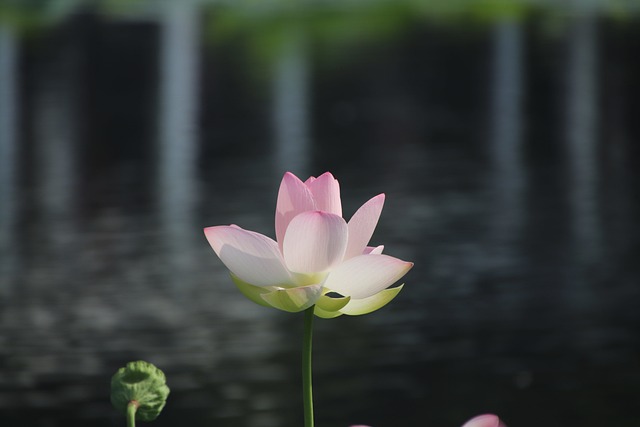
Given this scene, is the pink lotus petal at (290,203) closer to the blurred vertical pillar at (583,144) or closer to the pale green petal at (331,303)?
the pale green petal at (331,303)

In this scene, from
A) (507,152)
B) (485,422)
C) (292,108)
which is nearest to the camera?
(485,422)

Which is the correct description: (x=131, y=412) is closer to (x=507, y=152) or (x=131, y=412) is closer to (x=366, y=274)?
(x=366, y=274)

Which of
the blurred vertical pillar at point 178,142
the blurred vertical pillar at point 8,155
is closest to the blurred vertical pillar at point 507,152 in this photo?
the blurred vertical pillar at point 178,142

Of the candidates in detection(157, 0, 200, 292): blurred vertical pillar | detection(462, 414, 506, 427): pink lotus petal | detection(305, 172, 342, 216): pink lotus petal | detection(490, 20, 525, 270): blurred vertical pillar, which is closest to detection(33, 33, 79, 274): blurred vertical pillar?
detection(157, 0, 200, 292): blurred vertical pillar

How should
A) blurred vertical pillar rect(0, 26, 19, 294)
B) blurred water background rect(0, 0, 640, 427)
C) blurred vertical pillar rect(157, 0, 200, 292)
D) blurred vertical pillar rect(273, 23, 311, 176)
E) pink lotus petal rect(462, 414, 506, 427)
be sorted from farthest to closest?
blurred vertical pillar rect(273, 23, 311, 176)
blurred vertical pillar rect(157, 0, 200, 292)
blurred vertical pillar rect(0, 26, 19, 294)
blurred water background rect(0, 0, 640, 427)
pink lotus petal rect(462, 414, 506, 427)

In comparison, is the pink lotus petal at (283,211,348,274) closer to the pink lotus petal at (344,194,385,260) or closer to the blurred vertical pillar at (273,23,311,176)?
the pink lotus petal at (344,194,385,260)

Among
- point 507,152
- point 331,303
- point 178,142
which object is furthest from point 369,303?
point 178,142
